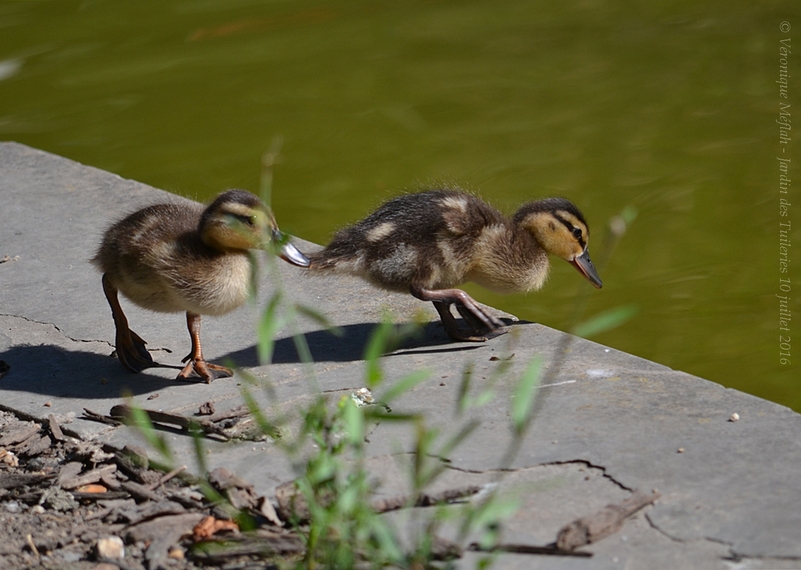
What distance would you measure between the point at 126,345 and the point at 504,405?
175 centimetres

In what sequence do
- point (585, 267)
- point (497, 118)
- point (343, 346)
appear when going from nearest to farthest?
point (343, 346), point (585, 267), point (497, 118)

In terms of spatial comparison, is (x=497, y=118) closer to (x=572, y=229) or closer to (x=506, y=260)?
(x=572, y=229)

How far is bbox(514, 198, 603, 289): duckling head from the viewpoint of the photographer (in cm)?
526

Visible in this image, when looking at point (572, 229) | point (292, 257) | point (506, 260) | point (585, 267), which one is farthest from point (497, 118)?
point (292, 257)

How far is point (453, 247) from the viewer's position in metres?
5.03

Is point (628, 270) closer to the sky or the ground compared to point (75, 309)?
closer to the ground

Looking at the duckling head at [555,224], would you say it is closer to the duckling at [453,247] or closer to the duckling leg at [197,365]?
the duckling at [453,247]

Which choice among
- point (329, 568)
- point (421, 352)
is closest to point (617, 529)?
point (329, 568)

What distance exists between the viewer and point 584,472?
11.7 ft

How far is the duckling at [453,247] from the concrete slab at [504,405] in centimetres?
23

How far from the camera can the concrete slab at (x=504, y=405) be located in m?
3.25

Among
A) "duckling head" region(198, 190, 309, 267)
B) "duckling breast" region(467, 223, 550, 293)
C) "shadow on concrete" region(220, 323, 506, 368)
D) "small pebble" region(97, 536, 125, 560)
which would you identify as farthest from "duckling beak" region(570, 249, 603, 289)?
→ "small pebble" region(97, 536, 125, 560)

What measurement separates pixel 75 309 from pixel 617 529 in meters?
3.21

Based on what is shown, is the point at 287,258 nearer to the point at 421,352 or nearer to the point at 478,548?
the point at 421,352
